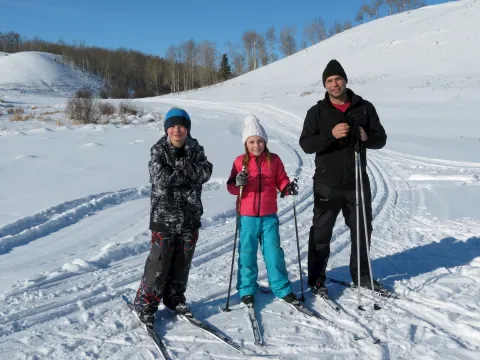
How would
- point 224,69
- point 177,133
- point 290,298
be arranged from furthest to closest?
point 224,69 → point 290,298 → point 177,133

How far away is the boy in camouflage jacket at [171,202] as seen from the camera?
10.9 ft

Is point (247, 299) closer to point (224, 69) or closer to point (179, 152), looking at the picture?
point (179, 152)

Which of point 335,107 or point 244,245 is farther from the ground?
point 335,107

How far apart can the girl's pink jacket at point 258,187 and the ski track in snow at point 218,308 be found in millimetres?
859

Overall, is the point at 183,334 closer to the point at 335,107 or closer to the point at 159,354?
the point at 159,354

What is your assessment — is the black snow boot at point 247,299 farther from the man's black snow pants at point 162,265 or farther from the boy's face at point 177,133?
the boy's face at point 177,133

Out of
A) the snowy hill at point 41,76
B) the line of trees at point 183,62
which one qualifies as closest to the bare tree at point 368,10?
the line of trees at point 183,62

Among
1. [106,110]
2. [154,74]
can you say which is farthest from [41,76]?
[106,110]

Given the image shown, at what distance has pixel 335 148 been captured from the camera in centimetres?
378

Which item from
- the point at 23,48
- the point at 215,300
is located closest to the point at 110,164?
the point at 215,300

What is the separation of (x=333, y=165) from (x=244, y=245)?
107 centimetres

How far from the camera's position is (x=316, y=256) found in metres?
3.99

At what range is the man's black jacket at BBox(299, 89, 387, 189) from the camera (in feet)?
12.2

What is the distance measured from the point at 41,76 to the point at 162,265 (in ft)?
225
